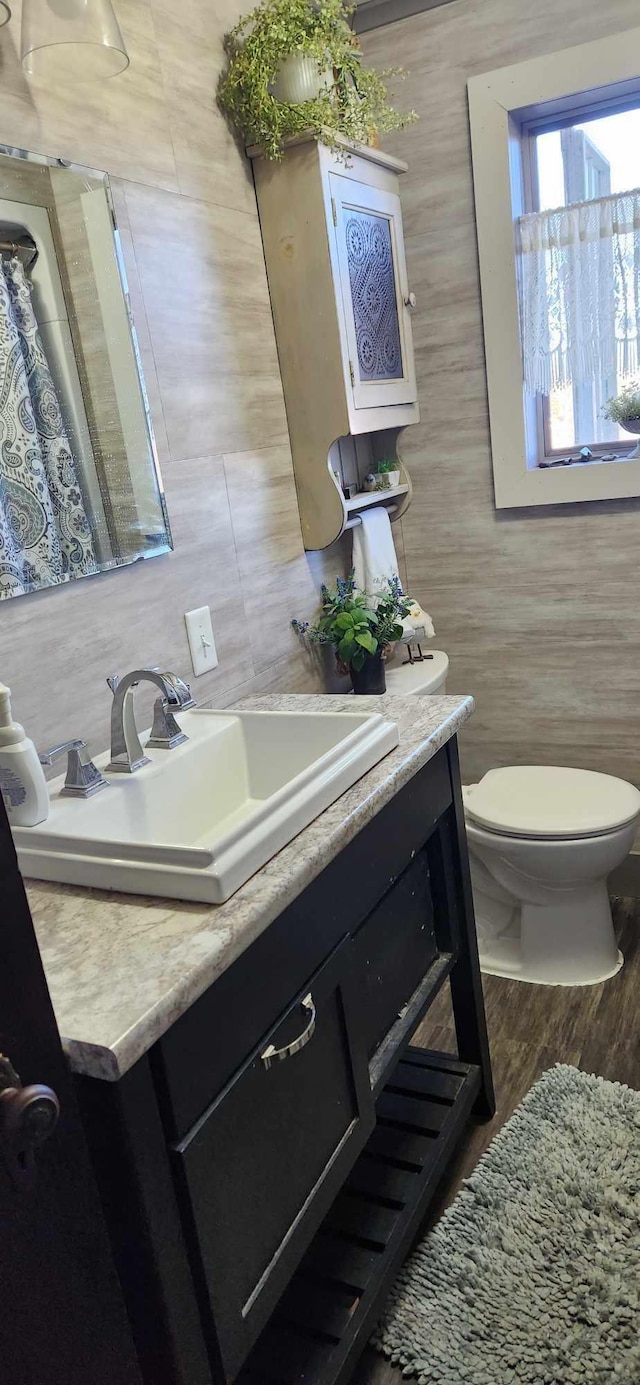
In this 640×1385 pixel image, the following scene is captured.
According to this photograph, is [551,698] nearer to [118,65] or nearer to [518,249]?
[518,249]

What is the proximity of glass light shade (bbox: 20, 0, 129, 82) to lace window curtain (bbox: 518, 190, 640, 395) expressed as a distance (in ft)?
3.85

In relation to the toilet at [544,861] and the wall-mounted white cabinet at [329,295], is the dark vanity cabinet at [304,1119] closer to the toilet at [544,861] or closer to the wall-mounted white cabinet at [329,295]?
the toilet at [544,861]

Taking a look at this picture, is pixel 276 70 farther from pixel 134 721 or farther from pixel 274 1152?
pixel 274 1152

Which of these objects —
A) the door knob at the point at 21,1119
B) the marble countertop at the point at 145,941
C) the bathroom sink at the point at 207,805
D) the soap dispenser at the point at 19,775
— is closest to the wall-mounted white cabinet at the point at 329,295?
the bathroom sink at the point at 207,805

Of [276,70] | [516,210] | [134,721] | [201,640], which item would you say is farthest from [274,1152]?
[516,210]

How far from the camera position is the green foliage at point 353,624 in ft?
6.72

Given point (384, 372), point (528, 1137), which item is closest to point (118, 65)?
point (384, 372)

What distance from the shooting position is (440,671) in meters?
2.31

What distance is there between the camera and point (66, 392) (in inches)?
54.5

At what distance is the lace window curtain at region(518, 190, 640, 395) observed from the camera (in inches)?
83.3

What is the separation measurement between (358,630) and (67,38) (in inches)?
46.0

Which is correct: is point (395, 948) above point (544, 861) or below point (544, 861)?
above

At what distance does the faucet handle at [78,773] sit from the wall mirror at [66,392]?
0.75ft

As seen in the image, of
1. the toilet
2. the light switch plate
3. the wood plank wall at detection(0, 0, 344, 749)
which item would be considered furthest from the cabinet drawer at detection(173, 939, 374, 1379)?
the toilet
